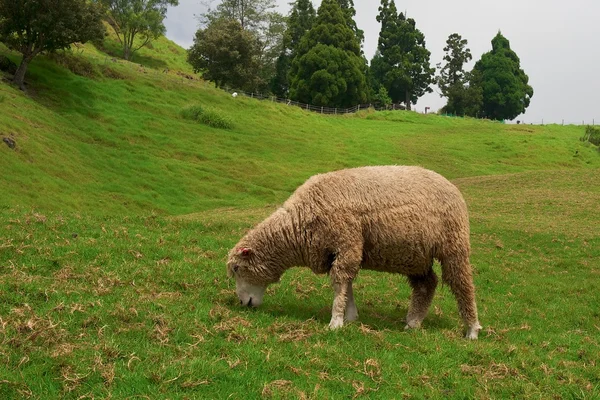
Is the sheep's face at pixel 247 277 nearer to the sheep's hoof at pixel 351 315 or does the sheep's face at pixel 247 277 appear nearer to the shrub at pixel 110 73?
the sheep's hoof at pixel 351 315

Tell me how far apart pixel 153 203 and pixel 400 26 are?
73.5m

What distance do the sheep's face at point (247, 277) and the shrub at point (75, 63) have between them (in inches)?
1807

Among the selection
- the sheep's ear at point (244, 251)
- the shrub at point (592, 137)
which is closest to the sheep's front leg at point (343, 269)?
the sheep's ear at point (244, 251)

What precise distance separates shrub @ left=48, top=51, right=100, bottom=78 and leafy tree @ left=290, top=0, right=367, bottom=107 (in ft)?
107

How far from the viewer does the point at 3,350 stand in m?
6.46

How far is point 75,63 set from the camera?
50844mm

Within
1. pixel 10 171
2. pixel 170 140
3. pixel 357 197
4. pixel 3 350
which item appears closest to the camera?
pixel 3 350

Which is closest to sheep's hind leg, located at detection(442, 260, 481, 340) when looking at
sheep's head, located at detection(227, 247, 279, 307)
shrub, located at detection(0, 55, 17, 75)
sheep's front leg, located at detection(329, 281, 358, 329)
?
sheep's front leg, located at detection(329, 281, 358, 329)

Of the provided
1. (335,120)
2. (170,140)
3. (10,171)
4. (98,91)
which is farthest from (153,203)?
(335,120)

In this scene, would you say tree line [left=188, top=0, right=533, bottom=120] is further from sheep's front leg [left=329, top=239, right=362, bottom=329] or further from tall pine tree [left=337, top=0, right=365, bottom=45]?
sheep's front leg [left=329, top=239, right=362, bottom=329]

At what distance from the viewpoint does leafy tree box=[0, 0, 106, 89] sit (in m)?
40.3

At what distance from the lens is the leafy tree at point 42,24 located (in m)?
40.3

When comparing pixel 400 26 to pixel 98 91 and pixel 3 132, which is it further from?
pixel 3 132

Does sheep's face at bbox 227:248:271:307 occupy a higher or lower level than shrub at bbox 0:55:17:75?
lower
